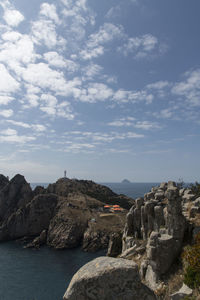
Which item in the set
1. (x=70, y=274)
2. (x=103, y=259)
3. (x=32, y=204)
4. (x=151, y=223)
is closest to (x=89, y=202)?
(x=32, y=204)

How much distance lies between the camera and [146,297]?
614 cm

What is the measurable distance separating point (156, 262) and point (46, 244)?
83.9 meters

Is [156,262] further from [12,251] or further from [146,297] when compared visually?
[12,251]

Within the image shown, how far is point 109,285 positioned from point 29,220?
107 m

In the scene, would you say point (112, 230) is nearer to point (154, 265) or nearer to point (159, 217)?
point (159, 217)

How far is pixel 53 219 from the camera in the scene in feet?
334

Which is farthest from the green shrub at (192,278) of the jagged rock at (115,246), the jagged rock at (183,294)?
the jagged rock at (115,246)

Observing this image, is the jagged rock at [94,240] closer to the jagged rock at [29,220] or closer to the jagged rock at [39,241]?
the jagged rock at [39,241]

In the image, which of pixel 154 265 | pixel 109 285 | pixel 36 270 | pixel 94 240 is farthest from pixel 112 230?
pixel 109 285

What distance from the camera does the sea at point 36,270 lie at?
164 feet

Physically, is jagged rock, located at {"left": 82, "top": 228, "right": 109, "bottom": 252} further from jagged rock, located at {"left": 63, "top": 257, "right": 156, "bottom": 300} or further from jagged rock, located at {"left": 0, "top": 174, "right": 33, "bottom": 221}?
jagged rock, located at {"left": 63, "top": 257, "right": 156, "bottom": 300}

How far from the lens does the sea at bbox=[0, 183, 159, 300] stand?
49.9 m

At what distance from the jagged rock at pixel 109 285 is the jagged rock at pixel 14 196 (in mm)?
119373

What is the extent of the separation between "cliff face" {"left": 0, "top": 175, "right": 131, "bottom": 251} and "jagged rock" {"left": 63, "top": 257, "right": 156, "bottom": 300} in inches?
3246
